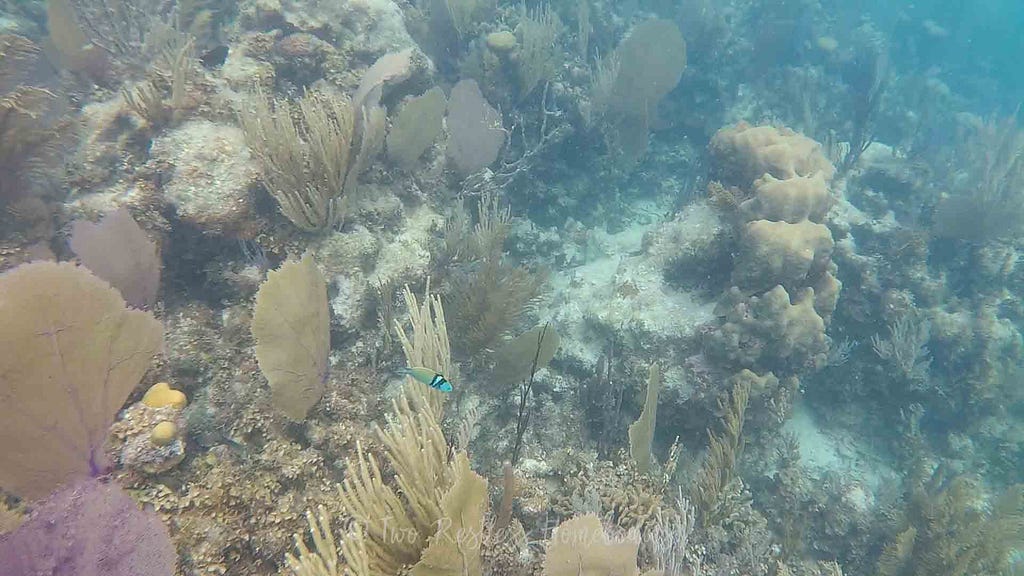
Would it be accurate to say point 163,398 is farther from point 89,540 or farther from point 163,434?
point 89,540

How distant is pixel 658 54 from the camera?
27.5 ft

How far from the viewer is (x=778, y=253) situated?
505 centimetres

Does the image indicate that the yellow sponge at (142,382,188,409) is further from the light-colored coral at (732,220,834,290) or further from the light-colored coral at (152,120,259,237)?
the light-colored coral at (732,220,834,290)

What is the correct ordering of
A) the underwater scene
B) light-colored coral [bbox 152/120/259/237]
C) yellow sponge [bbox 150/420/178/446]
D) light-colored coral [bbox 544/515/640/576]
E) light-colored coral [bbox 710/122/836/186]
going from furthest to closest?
light-colored coral [bbox 710/122/836/186]
light-colored coral [bbox 152/120/259/237]
yellow sponge [bbox 150/420/178/446]
the underwater scene
light-colored coral [bbox 544/515/640/576]

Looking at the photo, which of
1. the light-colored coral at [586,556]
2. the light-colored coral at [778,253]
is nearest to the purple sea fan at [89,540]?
the light-colored coral at [586,556]

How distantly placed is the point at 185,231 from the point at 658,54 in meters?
7.50

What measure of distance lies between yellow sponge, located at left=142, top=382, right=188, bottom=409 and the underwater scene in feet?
0.06

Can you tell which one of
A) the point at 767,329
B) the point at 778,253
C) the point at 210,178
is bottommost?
the point at 767,329

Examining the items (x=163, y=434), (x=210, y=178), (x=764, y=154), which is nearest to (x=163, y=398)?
(x=163, y=434)

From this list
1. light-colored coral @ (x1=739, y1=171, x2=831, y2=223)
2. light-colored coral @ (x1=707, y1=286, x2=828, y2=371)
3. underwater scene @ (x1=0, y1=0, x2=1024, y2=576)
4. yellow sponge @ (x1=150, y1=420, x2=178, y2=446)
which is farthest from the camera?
light-colored coral @ (x1=739, y1=171, x2=831, y2=223)

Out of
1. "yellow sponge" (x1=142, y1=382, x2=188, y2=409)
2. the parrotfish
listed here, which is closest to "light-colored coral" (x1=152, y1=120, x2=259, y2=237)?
"yellow sponge" (x1=142, y1=382, x2=188, y2=409)

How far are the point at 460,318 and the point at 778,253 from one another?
10.6 feet

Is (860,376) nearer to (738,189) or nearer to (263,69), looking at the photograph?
(738,189)

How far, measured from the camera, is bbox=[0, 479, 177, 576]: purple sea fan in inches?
77.4
